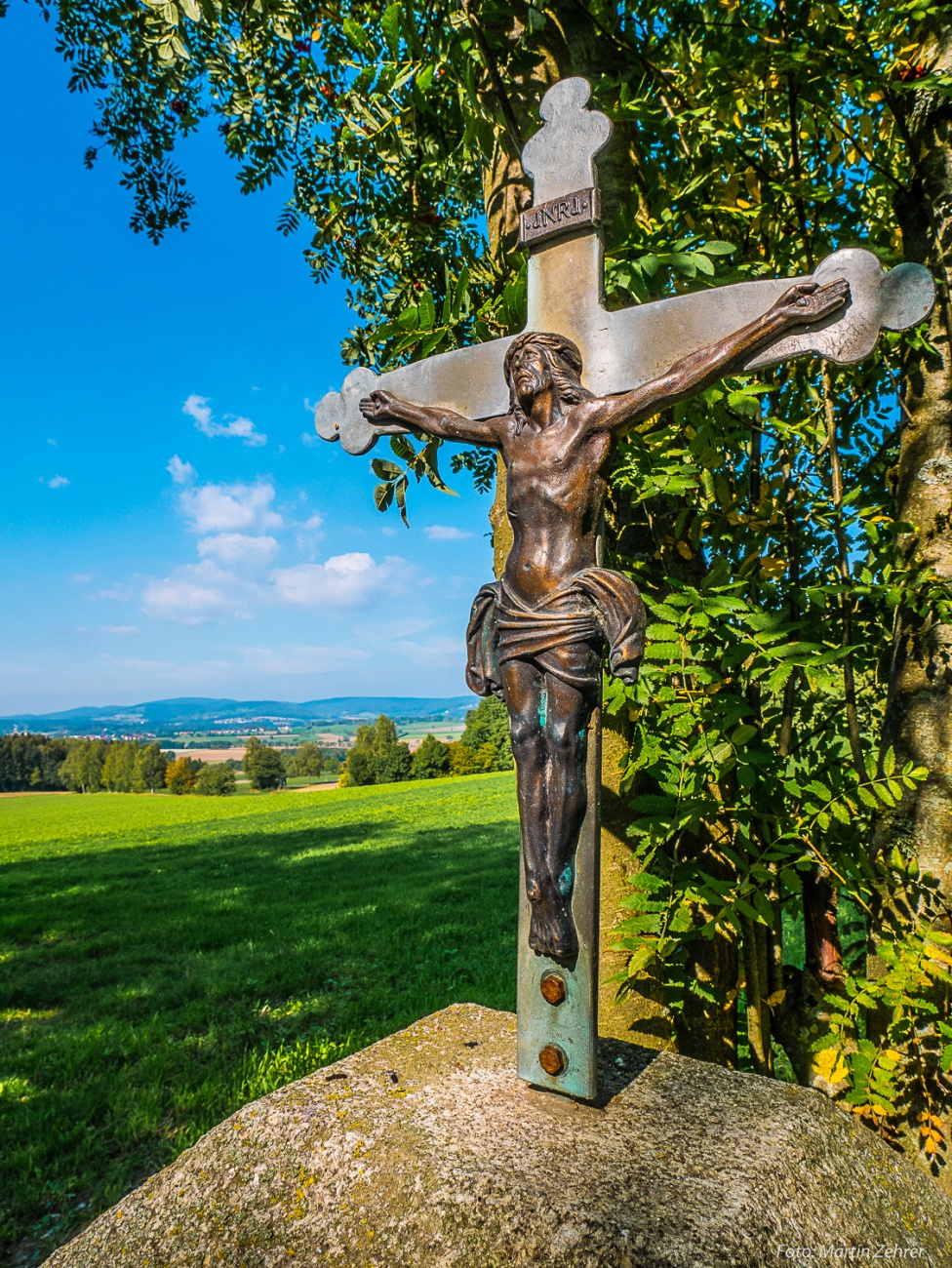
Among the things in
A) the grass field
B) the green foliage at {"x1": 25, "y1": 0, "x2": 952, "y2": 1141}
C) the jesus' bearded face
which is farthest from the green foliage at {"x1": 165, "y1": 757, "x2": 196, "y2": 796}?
the jesus' bearded face

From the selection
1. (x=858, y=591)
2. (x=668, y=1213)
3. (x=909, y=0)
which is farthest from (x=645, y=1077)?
(x=909, y=0)

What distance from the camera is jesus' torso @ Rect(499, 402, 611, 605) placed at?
1970 millimetres

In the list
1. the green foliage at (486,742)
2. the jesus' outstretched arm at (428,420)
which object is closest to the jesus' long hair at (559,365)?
the jesus' outstretched arm at (428,420)

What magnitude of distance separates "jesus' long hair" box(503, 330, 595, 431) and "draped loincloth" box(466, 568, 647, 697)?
493 millimetres

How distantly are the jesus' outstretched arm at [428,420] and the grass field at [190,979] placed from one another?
3.33m

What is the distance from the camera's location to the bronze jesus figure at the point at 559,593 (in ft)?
6.11

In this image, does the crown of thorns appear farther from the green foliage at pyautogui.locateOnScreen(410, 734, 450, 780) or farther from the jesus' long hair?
the green foliage at pyautogui.locateOnScreen(410, 734, 450, 780)

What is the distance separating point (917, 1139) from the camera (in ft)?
7.63

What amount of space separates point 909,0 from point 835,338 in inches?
60.5

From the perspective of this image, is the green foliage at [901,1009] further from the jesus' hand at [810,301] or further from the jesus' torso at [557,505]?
the jesus' hand at [810,301]

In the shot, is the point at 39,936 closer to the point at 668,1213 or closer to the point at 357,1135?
the point at 357,1135

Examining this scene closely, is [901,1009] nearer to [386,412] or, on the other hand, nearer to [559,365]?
[559,365]

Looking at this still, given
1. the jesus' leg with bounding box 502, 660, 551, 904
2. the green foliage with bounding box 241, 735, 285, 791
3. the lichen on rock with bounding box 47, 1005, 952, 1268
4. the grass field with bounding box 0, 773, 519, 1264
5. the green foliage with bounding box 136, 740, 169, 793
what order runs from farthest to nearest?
the green foliage with bounding box 241, 735, 285, 791
the green foliage with bounding box 136, 740, 169, 793
the grass field with bounding box 0, 773, 519, 1264
the jesus' leg with bounding box 502, 660, 551, 904
the lichen on rock with bounding box 47, 1005, 952, 1268

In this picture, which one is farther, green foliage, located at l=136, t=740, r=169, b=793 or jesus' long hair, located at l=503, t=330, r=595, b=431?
green foliage, located at l=136, t=740, r=169, b=793
